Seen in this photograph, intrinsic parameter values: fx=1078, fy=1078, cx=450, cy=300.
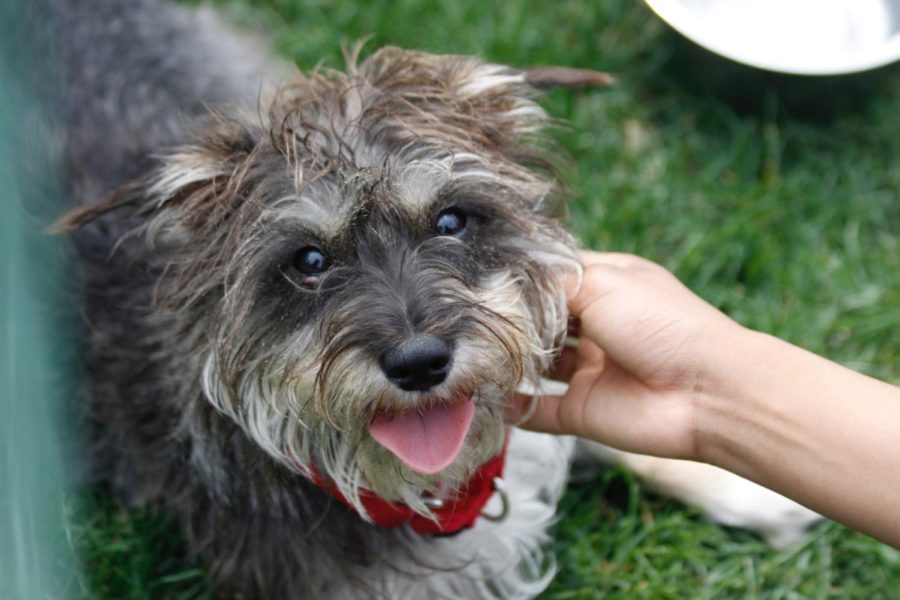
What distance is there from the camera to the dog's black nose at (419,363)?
2607 mm

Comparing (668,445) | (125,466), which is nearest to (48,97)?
(125,466)

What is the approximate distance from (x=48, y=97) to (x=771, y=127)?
10.5 ft

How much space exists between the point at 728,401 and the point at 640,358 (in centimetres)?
27

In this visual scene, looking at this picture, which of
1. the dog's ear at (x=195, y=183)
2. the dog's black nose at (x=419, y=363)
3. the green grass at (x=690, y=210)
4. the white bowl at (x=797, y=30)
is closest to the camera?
the dog's black nose at (x=419, y=363)

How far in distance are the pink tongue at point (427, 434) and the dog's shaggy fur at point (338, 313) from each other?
0.24ft

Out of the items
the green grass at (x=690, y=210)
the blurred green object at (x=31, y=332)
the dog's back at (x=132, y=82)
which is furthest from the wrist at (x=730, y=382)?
the dog's back at (x=132, y=82)

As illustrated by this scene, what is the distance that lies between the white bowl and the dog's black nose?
257 cm

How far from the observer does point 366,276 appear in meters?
2.79

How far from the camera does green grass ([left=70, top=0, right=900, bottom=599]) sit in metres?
3.81

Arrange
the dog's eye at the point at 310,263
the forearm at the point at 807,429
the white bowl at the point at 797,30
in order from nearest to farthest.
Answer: the forearm at the point at 807,429 < the dog's eye at the point at 310,263 < the white bowl at the point at 797,30

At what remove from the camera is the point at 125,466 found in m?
4.00

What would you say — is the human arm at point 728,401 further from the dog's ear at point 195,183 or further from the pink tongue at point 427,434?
the dog's ear at point 195,183

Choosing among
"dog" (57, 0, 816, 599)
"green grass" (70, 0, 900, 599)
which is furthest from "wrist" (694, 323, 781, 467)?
"green grass" (70, 0, 900, 599)

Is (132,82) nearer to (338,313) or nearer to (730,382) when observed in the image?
(338,313)
